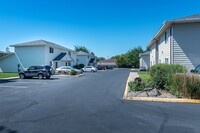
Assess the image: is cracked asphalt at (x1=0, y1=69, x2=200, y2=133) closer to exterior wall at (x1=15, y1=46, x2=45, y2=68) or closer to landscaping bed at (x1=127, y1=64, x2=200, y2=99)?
landscaping bed at (x1=127, y1=64, x2=200, y2=99)

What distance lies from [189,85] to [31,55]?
34.4 m

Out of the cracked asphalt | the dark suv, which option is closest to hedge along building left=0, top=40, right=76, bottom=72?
the dark suv

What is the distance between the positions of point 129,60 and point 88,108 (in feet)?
250

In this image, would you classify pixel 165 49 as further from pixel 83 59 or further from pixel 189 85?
pixel 83 59

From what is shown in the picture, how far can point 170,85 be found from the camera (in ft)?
35.1

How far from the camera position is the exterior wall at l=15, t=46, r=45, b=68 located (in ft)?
119

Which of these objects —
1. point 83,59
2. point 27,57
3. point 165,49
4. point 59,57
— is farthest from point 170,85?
point 83,59

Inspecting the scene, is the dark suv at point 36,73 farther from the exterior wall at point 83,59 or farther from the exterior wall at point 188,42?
the exterior wall at point 83,59

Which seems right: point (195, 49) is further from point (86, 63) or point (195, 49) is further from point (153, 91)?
point (86, 63)

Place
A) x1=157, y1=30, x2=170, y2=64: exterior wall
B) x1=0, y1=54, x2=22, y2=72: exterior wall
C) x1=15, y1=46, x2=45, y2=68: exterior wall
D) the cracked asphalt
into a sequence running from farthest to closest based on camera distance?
x1=0, y1=54, x2=22, y2=72: exterior wall → x1=15, y1=46, x2=45, y2=68: exterior wall → x1=157, y1=30, x2=170, y2=64: exterior wall → the cracked asphalt

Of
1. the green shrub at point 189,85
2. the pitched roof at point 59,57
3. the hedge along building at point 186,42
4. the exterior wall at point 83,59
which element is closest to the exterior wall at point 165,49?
the hedge along building at point 186,42

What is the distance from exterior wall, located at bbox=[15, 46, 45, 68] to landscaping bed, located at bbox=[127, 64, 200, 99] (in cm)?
2855

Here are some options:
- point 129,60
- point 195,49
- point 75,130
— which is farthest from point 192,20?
point 129,60

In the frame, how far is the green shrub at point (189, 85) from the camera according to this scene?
8727 millimetres
